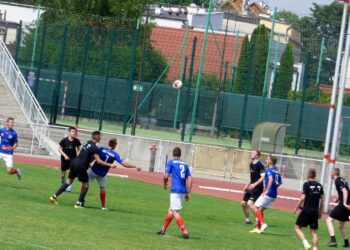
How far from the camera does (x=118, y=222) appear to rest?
22109 millimetres

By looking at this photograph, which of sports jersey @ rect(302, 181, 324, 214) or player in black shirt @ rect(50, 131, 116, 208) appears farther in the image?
player in black shirt @ rect(50, 131, 116, 208)

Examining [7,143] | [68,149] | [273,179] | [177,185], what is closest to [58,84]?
[68,149]

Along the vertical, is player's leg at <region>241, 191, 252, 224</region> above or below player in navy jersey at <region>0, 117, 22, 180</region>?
below

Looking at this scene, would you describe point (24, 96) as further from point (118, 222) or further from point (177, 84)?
point (118, 222)

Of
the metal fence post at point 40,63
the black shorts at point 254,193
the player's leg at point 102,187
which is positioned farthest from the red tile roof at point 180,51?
the player's leg at point 102,187

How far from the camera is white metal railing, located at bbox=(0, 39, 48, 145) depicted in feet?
146

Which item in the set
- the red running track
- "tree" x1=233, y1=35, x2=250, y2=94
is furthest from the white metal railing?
"tree" x1=233, y1=35, x2=250, y2=94

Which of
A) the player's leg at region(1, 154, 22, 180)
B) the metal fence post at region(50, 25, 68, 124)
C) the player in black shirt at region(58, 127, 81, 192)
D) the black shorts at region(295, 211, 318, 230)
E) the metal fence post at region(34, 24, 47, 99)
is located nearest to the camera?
the black shorts at region(295, 211, 318, 230)

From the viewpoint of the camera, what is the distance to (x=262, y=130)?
46.3 meters

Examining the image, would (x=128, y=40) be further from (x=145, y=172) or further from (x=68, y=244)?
(x=68, y=244)

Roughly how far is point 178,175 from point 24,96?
Answer: 27697 mm

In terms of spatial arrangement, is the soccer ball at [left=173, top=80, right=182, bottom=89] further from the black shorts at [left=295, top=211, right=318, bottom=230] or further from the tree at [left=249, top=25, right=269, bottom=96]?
the black shorts at [left=295, top=211, right=318, bottom=230]

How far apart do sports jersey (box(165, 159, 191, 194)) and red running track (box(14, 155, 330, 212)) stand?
569 inches

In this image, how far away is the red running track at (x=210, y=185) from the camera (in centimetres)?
3688
